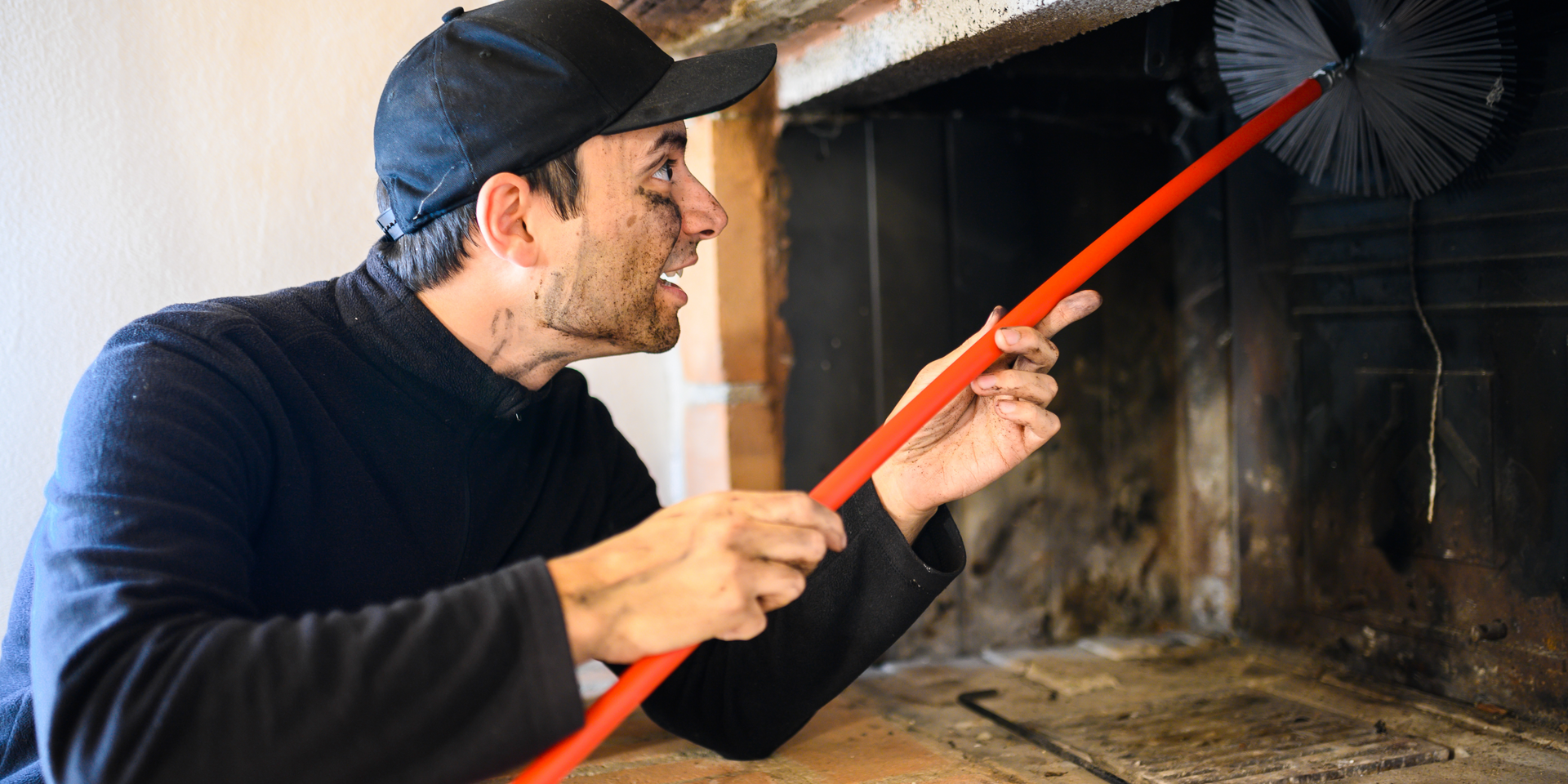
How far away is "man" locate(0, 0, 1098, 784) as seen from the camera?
0.69m

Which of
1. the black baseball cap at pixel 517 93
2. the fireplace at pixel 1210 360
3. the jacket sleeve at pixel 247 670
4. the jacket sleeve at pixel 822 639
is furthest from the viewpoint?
the fireplace at pixel 1210 360

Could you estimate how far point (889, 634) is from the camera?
1050 millimetres

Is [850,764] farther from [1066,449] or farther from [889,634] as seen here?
[1066,449]

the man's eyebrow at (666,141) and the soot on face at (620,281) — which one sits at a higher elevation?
the man's eyebrow at (666,141)

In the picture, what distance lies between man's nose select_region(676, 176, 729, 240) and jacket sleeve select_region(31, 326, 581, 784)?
1.44 feet

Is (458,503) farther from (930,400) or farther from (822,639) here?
(930,400)

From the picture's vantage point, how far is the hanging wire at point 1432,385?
1.27 metres

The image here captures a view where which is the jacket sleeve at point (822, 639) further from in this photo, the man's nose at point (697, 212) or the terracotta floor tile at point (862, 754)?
the man's nose at point (697, 212)

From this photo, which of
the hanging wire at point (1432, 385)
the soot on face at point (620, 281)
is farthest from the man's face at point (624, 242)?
the hanging wire at point (1432, 385)

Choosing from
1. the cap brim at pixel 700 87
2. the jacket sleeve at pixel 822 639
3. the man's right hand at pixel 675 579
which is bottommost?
the jacket sleeve at pixel 822 639

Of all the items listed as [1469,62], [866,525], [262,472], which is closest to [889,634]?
[866,525]

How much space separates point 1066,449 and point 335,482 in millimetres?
1067

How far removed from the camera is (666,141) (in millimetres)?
1016

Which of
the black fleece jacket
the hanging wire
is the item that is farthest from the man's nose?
the hanging wire
